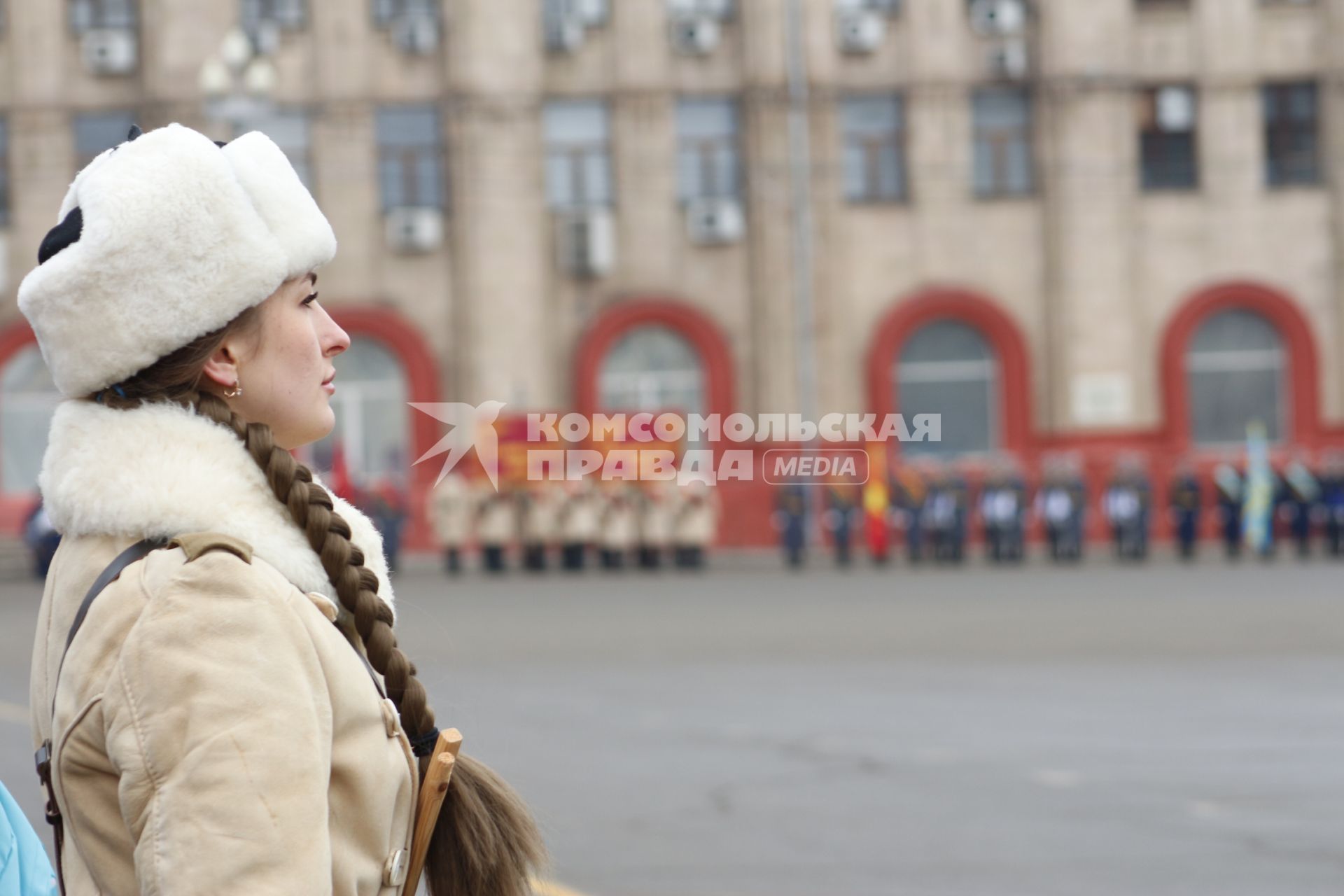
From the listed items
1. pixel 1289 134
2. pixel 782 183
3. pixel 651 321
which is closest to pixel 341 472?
pixel 651 321

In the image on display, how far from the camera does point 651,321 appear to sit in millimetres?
34250

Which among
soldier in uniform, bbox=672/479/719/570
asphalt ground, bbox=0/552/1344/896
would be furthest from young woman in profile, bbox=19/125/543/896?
soldier in uniform, bbox=672/479/719/570

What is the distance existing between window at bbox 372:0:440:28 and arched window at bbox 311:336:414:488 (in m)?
5.77

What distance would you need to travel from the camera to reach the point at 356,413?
1357 inches

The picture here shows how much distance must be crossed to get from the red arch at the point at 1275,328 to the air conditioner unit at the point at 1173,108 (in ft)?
9.89

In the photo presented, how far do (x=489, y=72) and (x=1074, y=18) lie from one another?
10535mm

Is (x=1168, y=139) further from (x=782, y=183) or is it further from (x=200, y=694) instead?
(x=200, y=694)

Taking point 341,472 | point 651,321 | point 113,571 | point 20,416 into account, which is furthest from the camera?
point 651,321

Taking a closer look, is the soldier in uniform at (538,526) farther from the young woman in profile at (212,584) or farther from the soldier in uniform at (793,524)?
the young woman in profile at (212,584)

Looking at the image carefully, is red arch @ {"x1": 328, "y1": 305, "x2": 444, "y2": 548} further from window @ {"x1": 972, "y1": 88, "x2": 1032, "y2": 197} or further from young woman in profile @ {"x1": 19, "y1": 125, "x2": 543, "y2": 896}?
young woman in profile @ {"x1": 19, "y1": 125, "x2": 543, "y2": 896}

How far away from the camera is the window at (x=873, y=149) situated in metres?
34.2

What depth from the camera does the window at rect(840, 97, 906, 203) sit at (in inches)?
1346

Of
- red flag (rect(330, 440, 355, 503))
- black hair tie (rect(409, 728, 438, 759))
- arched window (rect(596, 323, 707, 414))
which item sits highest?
arched window (rect(596, 323, 707, 414))

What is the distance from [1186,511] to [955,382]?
20.1 ft
